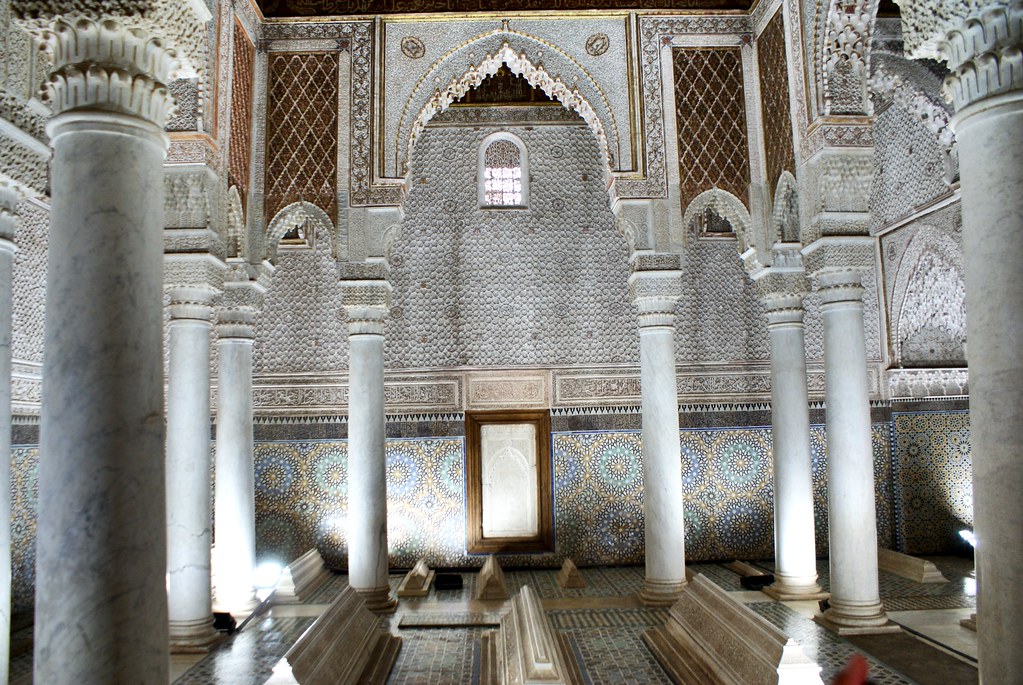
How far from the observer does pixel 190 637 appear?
613 cm

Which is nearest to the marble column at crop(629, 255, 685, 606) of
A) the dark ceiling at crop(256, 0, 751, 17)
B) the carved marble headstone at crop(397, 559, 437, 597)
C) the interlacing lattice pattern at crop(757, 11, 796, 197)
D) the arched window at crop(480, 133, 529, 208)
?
the interlacing lattice pattern at crop(757, 11, 796, 197)

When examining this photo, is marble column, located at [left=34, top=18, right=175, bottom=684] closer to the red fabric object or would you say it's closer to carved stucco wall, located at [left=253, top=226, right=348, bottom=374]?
the red fabric object

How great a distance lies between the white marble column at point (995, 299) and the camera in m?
2.98

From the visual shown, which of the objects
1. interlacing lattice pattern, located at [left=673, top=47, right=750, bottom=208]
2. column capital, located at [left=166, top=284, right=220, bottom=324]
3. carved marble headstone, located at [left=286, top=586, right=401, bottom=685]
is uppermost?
interlacing lattice pattern, located at [left=673, top=47, right=750, bottom=208]

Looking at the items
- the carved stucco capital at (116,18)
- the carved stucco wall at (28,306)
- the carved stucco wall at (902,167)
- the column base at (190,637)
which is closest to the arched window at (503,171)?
the carved stucco wall at (902,167)

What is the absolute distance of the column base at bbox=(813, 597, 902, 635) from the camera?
243 inches

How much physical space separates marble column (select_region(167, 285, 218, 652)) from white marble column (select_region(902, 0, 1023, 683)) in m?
5.17

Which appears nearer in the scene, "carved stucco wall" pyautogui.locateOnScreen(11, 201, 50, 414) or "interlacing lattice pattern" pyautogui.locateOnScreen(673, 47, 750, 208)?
"carved stucco wall" pyautogui.locateOnScreen(11, 201, 50, 414)

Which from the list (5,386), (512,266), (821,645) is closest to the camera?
(5,386)

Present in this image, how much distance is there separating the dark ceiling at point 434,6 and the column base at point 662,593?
5.15 meters

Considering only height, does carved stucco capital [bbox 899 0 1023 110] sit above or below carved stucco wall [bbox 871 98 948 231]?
below

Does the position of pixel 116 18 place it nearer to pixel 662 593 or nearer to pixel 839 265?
pixel 839 265

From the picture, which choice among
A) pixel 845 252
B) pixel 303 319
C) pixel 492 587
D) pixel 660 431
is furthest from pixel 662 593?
pixel 303 319

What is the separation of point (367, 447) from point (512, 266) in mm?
3416
